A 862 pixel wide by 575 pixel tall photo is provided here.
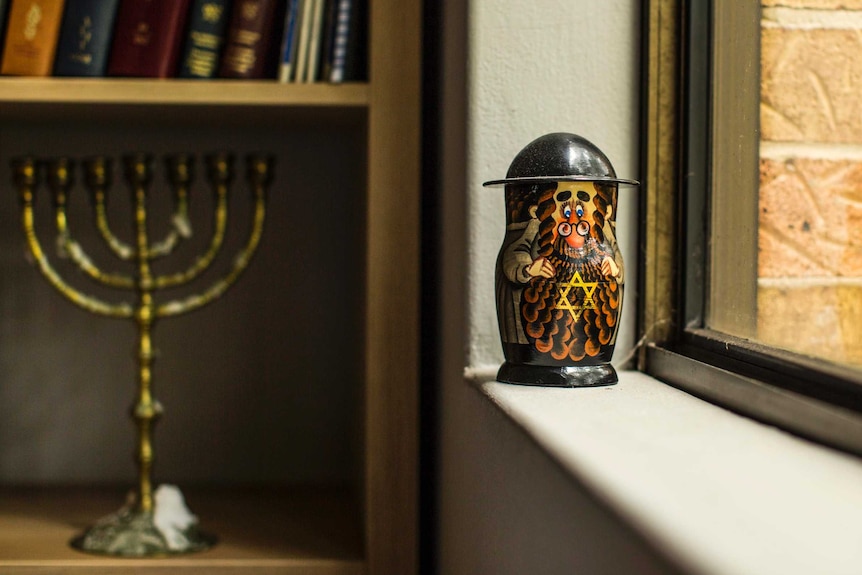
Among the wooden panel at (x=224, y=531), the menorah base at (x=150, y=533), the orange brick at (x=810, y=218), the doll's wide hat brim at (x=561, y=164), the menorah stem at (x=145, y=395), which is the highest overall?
the doll's wide hat brim at (x=561, y=164)

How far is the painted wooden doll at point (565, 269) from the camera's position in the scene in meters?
0.66

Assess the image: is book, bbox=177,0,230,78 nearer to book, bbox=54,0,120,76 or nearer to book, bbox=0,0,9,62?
book, bbox=54,0,120,76

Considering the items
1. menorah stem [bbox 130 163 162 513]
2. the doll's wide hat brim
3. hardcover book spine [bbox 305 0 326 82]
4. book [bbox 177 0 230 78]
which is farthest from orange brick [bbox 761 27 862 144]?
menorah stem [bbox 130 163 162 513]

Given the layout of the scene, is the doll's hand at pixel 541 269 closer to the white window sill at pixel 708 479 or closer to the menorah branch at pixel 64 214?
the white window sill at pixel 708 479

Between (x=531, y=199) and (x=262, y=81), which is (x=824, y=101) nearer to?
(x=531, y=199)

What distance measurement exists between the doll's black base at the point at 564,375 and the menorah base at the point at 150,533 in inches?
19.7

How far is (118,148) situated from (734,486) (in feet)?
3.76

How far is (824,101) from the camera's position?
568mm

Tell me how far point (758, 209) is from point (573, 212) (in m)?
0.13

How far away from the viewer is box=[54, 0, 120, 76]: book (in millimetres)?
1021

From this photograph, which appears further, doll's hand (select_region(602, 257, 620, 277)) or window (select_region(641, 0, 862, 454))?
doll's hand (select_region(602, 257, 620, 277))

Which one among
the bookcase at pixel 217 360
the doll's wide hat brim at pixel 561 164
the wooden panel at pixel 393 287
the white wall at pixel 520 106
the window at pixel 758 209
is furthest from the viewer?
the bookcase at pixel 217 360

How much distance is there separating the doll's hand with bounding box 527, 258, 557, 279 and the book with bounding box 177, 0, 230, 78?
53cm

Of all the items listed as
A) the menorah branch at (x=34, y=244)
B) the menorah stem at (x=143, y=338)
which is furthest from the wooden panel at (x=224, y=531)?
the menorah branch at (x=34, y=244)
